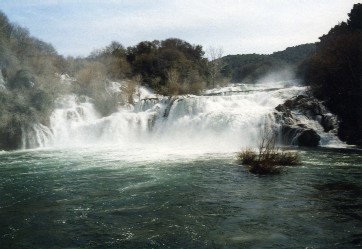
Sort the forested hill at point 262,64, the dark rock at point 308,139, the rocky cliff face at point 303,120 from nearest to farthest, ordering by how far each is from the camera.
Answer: the dark rock at point 308,139 → the rocky cliff face at point 303,120 → the forested hill at point 262,64

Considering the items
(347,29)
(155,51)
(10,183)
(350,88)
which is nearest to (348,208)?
(10,183)

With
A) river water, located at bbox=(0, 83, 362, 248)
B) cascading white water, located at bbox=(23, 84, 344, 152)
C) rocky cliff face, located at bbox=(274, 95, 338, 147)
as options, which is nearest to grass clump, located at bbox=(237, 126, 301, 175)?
river water, located at bbox=(0, 83, 362, 248)

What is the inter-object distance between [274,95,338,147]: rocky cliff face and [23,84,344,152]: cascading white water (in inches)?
55.7

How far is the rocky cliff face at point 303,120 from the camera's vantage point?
23.5 metres

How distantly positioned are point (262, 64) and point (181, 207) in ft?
276

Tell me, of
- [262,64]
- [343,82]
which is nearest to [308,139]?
[343,82]

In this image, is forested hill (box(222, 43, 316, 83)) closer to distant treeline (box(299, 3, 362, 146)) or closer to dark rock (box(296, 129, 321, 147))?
distant treeline (box(299, 3, 362, 146))

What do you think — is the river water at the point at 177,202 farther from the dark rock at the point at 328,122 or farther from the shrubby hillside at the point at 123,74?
the shrubby hillside at the point at 123,74

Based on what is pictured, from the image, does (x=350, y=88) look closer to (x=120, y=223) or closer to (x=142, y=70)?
(x=120, y=223)

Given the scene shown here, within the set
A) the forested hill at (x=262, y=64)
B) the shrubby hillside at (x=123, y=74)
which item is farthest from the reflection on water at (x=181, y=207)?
the forested hill at (x=262, y=64)

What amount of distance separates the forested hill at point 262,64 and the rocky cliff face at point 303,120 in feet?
124

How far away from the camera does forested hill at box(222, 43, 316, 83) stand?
83350mm

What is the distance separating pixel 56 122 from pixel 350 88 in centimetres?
2399

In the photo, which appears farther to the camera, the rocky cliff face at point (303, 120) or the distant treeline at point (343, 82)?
the distant treeline at point (343, 82)
